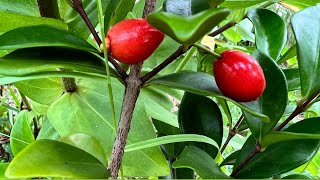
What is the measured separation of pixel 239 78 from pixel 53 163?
22 centimetres

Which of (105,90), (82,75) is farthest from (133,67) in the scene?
(105,90)

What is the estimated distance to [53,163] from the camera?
50 cm

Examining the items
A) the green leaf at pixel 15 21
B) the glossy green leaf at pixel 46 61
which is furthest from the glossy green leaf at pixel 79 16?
the glossy green leaf at pixel 46 61

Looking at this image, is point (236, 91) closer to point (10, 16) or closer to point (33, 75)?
point (33, 75)

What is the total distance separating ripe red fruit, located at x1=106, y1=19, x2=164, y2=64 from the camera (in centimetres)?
50

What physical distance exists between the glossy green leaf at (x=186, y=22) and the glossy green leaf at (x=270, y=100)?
0.63 ft

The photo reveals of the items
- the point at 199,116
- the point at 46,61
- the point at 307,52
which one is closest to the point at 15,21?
the point at 46,61

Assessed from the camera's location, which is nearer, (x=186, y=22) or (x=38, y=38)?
(x=186, y=22)

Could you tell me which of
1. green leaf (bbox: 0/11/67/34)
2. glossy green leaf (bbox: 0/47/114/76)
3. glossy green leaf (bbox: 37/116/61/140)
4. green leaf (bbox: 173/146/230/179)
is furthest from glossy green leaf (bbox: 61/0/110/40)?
glossy green leaf (bbox: 37/116/61/140)

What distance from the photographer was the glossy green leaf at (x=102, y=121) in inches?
29.1

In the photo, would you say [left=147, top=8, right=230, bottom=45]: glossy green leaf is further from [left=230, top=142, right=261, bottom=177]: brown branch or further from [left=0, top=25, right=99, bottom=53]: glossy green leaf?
[left=230, top=142, right=261, bottom=177]: brown branch

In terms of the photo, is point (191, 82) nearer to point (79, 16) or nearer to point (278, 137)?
point (278, 137)

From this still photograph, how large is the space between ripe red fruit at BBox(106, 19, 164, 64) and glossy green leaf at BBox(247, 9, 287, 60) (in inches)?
9.4

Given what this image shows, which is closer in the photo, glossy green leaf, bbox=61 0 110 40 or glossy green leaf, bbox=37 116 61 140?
glossy green leaf, bbox=61 0 110 40
